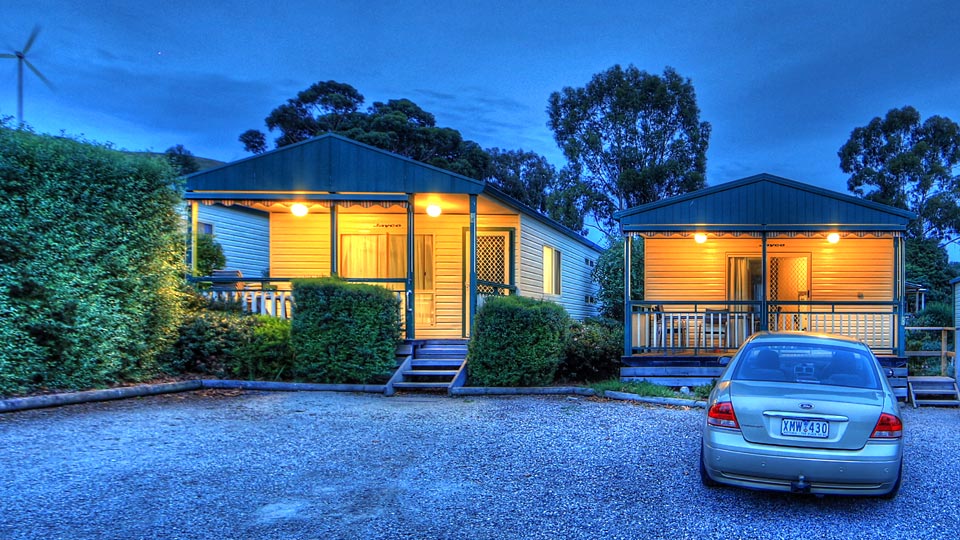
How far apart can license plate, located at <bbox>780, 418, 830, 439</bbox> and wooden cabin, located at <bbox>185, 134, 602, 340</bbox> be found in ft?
24.0

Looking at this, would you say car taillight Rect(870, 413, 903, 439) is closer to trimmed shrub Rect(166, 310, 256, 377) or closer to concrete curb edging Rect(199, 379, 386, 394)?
concrete curb edging Rect(199, 379, 386, 394)

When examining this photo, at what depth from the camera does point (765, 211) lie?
1141cm

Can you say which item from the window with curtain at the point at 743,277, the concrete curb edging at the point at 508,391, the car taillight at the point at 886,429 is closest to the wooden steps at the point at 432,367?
the concrete curb edging at the point at 508,391

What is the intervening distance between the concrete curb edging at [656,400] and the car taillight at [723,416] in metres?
4.73

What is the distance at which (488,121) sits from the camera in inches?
2009

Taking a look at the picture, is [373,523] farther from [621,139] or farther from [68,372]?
[621,139]

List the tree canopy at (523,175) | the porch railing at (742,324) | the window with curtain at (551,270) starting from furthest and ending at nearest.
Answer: the tree canopy at (523,175), the window with curtain at (551,270), the porch railing at (742,324)

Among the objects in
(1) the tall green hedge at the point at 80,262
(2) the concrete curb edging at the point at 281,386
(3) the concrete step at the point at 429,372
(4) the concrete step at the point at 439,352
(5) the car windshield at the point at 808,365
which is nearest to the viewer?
(5) the car windshield at the point at 808,365

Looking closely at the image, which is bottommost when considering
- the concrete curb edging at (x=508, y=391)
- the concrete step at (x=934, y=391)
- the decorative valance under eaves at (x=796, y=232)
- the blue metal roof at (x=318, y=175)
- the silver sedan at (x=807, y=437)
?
the concrete step at (x=934, y=391)

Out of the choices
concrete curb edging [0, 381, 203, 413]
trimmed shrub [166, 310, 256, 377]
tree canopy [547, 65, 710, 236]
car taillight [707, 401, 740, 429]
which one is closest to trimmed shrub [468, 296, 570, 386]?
trimmed shrub [166, 310, 256, 377]

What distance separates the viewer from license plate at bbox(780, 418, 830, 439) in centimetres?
434

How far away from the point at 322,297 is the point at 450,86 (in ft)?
137

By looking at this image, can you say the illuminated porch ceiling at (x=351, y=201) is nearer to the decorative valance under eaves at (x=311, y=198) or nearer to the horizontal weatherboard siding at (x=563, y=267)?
the decorative valance under eaves at (x=311, y=198)

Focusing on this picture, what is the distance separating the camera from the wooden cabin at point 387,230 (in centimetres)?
1147
